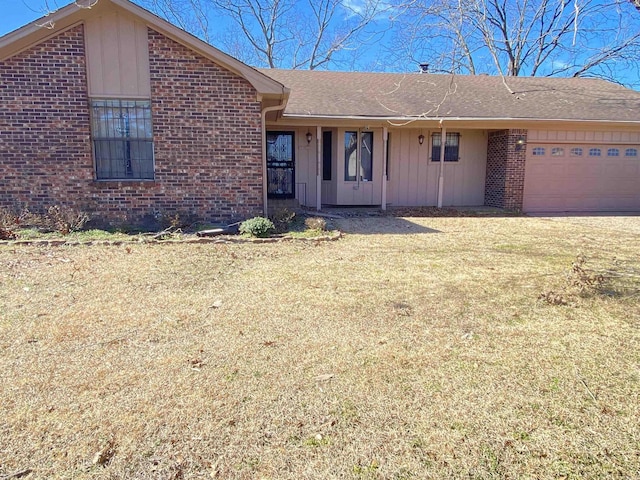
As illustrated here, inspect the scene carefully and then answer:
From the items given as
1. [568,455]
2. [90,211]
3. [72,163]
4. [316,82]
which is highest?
[316,82]

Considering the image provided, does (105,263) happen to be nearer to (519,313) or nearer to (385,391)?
(385,391)

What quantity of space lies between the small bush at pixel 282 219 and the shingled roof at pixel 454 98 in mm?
3418

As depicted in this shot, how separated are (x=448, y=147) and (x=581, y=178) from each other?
13.0 ft

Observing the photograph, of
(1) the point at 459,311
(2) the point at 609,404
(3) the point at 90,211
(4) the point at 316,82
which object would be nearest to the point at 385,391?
(2) the point at 609,404

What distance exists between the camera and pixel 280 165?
499 inches

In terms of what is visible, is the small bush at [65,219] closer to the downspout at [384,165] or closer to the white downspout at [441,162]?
the downspout at [384,165]

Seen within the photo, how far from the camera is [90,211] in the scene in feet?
27.0

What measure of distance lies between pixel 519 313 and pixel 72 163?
26.4ft

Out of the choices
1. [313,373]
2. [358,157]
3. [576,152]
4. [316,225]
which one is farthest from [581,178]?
[313,373]

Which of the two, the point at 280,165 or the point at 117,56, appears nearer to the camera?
the point at 117,56

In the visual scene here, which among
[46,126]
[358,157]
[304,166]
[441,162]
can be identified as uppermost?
[46,126]

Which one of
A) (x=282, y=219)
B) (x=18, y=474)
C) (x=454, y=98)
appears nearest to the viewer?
(x=18, y=474)

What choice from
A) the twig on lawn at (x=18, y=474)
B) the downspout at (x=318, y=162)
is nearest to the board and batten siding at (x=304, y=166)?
the downspout at (x=318, y=162)

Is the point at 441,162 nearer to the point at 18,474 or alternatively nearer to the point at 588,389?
the point at 588,389
